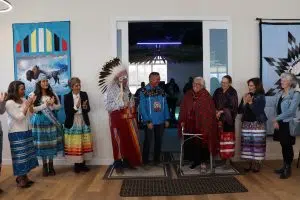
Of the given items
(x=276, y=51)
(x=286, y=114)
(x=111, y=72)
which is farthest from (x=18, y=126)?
(x=276, y=51)

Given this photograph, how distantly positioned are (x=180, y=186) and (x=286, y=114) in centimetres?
157

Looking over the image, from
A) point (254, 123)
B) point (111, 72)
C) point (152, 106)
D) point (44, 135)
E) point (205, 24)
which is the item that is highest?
point (205, 24)

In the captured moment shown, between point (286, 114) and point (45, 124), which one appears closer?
point (286, 114)

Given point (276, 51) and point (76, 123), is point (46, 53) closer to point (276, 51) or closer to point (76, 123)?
point (76, 123)

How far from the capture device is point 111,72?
15.1 feet

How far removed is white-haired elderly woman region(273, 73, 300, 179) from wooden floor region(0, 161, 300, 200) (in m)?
0.29

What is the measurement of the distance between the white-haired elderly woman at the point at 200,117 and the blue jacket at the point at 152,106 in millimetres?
326

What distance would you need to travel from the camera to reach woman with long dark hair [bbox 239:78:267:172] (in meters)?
4.37

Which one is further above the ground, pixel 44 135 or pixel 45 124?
pixel 45 124

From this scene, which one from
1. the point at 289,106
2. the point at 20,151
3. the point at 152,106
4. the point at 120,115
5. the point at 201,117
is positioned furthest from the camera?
the point at 152,106

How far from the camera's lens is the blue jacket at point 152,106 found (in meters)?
4.70

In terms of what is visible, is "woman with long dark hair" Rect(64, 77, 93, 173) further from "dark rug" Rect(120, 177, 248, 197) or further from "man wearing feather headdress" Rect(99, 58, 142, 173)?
"dark rug" Rect(120, 177, 248, 197)

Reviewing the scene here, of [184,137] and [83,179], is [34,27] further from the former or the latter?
[184,137]

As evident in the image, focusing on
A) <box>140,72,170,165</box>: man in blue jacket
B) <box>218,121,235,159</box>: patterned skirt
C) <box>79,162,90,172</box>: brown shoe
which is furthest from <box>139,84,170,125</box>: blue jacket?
<box>79,162,90,172</box>: brown shoe
